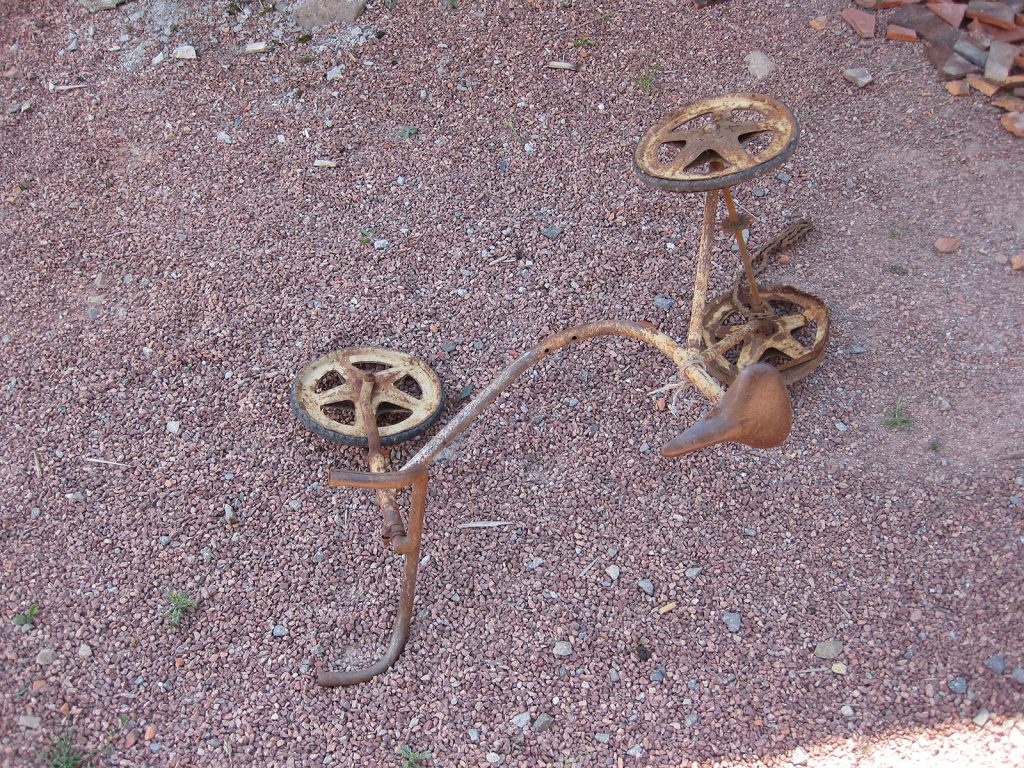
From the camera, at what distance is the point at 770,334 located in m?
3.51

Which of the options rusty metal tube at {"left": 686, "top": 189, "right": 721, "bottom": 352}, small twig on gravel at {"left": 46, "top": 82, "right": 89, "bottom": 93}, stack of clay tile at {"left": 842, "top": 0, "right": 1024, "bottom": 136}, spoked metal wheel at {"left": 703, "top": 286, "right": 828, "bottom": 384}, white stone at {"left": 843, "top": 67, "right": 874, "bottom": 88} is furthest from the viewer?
small twig on gravel at {"left": 46, "top": 82, "right": 89, "bottom": 93}

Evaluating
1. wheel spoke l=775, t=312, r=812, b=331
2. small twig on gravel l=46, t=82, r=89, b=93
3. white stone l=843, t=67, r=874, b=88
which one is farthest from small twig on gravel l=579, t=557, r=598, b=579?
small twig on gravel l=46, t=82, r=89, b=93

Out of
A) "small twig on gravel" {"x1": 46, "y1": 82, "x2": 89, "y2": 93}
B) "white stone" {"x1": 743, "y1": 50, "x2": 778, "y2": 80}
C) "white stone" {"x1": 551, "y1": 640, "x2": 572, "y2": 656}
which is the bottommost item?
"white stone" {"x1": 551, "y1": 640, "x2": 572, "y2": 656}

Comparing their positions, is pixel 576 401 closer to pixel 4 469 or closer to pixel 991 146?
pixel 4 469

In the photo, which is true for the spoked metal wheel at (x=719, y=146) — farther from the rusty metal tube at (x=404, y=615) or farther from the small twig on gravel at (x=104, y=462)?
the small twig on gravel at (x=104, y=462)

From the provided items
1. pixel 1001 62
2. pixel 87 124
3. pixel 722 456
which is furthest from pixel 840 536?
pixel 87 124

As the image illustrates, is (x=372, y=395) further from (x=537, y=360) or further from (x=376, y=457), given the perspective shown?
→ (x=537, y=360)

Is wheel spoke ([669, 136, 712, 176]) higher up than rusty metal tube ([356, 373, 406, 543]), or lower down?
higher up

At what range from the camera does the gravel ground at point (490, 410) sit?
2676 mm

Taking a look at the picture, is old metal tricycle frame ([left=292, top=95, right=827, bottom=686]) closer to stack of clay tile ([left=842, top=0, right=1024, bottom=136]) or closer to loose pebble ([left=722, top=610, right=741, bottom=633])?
loose pebble ([left=722, top=610, right=741, bottom=633])

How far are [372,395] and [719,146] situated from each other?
1.52 metres

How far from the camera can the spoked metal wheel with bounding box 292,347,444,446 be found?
3.26 m

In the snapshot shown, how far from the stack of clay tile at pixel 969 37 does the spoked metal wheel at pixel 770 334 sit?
5.58 ft

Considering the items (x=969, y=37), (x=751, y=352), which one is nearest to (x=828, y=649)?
(x=751, y=352)
